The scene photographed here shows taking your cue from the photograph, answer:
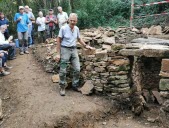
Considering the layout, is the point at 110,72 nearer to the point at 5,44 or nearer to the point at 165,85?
the point at 165,85

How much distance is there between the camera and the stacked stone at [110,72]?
7477mm

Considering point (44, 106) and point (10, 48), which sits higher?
point (10, 48)

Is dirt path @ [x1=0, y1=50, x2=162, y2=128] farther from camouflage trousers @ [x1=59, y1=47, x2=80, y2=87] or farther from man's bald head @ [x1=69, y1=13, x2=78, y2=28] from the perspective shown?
man's bald head @ [x1=69, y1=13, x2=78, y2=28]

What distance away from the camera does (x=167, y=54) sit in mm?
6422

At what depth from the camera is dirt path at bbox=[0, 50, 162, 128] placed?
21.4 feet

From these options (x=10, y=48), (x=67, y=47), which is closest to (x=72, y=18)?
(x=67, y=47)

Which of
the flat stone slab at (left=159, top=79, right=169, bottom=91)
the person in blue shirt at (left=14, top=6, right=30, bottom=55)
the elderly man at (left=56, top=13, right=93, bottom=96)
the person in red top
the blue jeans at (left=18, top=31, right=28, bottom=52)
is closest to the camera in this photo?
the flat stone slab at (left=159, top=79, right=169, bottom=91)

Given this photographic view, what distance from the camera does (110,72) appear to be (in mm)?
7578

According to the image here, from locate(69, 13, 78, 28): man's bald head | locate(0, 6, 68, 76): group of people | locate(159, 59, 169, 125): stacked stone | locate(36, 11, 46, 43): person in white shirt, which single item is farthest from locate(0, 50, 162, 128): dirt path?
locate(36, 11, 46, 43): person in white shirt

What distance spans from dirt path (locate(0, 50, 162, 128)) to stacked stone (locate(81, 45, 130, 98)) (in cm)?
37

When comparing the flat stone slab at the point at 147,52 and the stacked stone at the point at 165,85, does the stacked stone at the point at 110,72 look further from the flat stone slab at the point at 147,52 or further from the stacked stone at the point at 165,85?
the stacked stone at the point at 165,85

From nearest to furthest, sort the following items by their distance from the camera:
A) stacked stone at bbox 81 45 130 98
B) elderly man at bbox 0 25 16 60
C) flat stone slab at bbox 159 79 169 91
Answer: flat stone slab at bbox 159 79 169 91 → stacked stone at bbox 81 45 130 98 → elderly man at bbox 0 25 16 60

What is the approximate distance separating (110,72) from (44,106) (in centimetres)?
190

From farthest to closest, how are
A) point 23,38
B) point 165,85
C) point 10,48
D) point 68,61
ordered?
point 23,38, point 10,48, point 68,61, point 165,85
